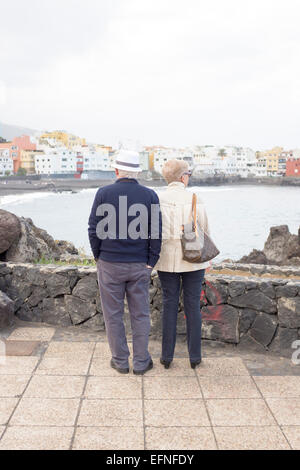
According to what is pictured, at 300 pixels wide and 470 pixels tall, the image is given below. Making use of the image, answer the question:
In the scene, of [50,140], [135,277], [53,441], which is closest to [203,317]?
[135,277]

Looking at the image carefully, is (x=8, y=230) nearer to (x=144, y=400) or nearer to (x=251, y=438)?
(x=144, y=400)

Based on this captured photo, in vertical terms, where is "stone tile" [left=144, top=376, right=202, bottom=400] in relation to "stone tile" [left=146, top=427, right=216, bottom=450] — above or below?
below

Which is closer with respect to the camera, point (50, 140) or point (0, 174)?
point (0, 174)

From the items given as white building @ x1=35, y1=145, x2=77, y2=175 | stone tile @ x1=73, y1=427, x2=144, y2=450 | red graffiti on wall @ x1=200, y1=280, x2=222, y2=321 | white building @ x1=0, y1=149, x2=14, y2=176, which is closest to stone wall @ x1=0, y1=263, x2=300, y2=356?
red graffiti on wall @ x1=200, y1=280, x2=222, y2=321

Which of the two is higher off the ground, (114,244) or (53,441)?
(114,244)

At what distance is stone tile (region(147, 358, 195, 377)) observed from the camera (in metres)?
3.88

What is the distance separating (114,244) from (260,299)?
4.96 ft

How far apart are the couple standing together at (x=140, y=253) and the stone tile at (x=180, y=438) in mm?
924

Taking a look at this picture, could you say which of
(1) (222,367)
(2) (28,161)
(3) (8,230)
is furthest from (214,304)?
(2) (28,161)

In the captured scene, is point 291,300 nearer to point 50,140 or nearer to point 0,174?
point 0,174

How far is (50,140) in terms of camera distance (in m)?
142

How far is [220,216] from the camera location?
71.6 meters

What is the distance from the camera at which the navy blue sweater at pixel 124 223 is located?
371cm

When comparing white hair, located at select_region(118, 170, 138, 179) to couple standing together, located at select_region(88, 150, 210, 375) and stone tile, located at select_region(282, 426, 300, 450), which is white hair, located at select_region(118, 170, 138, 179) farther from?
stone tile, located at select_region(282, 426, 300, 450)
